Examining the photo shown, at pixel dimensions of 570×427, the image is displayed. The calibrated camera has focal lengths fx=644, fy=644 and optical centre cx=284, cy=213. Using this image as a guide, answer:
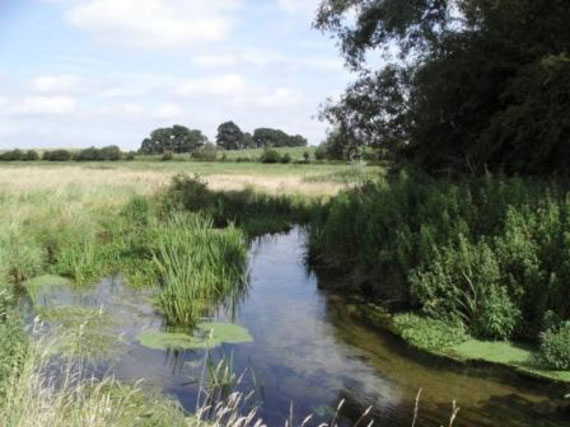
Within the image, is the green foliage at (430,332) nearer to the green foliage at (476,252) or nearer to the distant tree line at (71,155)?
the green foliage at (476,252)

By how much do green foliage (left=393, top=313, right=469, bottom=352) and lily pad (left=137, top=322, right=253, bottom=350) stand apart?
2612 mm

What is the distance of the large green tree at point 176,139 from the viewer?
108 meters

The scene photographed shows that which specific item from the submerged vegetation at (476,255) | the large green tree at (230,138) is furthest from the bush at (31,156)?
the submerged vegetation at (476,255)

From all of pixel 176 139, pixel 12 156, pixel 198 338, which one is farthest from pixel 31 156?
pixel 198 338

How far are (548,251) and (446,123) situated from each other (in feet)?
23.4

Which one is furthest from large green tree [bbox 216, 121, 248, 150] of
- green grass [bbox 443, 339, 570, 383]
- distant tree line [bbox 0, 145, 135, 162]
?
green grass [bbox 443, 339, 570, 383]

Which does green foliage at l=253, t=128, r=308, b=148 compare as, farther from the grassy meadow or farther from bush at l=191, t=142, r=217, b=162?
the grassy meadow

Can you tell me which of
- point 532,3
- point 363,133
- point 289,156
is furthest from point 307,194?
point 289,156

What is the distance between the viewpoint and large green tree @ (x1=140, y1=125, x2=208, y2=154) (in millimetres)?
108500

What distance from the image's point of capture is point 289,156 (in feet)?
258

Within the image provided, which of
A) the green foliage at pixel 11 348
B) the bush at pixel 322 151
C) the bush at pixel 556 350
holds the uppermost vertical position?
the bush at pixel 322 151

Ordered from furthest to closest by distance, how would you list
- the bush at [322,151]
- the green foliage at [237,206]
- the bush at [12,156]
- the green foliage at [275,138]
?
the green foliage at [275,138] → the bush at [12,156] → the bush at [322,151] → the green foliage at [237,206]

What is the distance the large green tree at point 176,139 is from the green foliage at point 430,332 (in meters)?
99.1

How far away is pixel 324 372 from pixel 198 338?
7.38 feet
